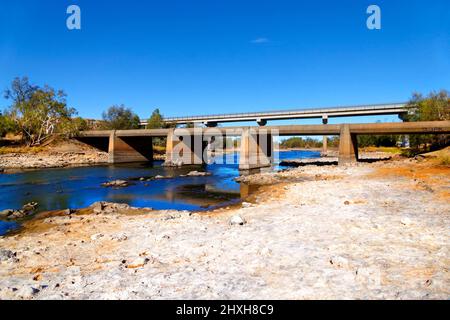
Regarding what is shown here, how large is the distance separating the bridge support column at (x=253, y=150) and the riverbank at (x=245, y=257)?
4176cm

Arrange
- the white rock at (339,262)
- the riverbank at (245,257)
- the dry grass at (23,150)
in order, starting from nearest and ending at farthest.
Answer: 1. the riverbank at (245,257)
2. the white rock at (339,262)
3. the dry grass at (23,150)

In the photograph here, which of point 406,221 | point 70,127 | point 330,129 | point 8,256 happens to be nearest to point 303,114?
point 330,129

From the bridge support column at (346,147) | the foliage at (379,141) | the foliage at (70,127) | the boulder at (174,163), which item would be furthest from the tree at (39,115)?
the foliage at (379,141)

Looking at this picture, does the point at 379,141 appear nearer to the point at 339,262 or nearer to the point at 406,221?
the point at 406,221

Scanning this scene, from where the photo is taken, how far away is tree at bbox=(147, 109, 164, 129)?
105 meters

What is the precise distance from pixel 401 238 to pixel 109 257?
29.3 ft

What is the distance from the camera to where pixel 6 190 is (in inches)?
1172

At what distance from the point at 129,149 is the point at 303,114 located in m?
49.2

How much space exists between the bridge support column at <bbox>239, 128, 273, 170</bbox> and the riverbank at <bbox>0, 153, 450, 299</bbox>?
41758mm

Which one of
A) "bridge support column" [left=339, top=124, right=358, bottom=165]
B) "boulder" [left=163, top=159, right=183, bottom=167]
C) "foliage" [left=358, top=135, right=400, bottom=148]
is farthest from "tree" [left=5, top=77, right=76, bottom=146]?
"foliage" [left=358, top=135, right=400, bottom=148]

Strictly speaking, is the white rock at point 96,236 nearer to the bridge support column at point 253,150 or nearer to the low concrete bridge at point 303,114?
the bridge support column at point 253,150

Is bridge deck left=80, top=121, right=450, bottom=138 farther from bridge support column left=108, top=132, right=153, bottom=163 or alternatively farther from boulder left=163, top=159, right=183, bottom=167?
boulder left=163, top=159, right=183, bottom=167

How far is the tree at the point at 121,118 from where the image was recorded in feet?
357

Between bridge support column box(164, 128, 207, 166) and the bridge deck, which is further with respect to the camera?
bridge support column box(164, 128, 207, 166)
